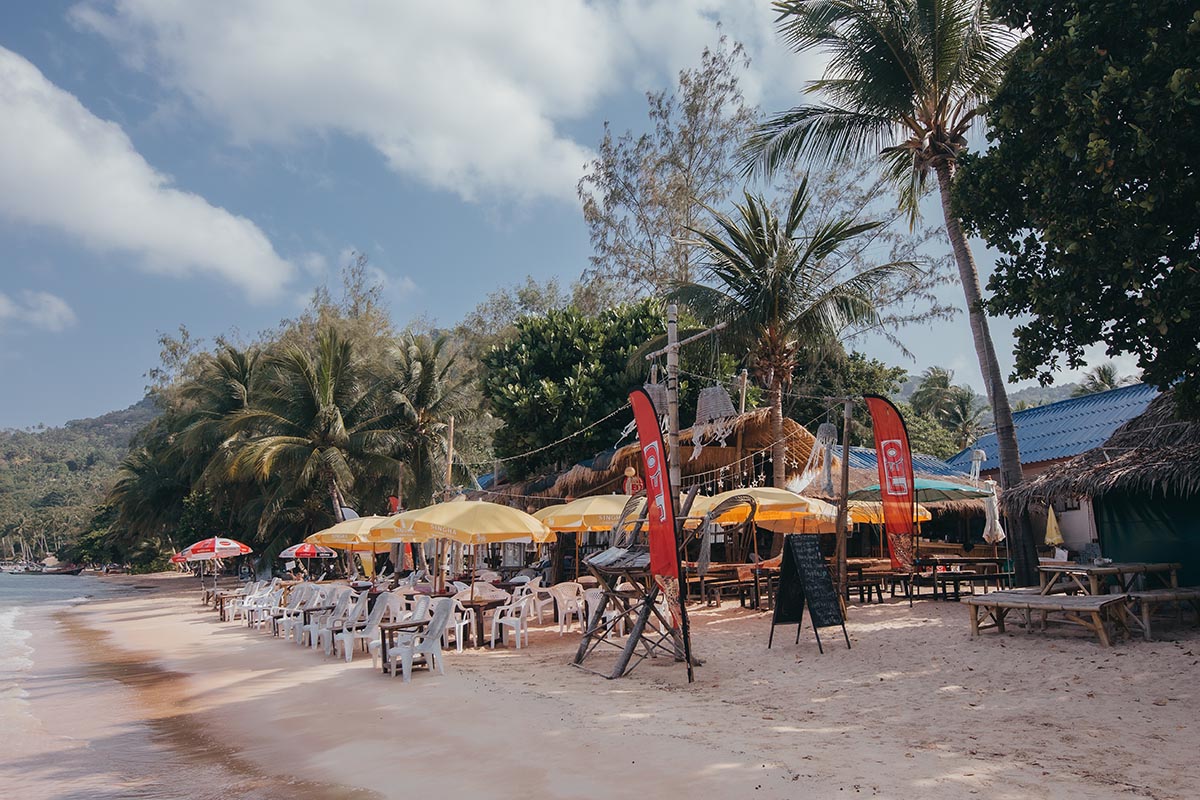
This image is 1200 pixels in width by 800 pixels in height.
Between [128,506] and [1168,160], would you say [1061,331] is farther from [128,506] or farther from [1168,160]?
[128,506]

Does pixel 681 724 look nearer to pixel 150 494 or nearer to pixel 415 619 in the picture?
pixel 415 619

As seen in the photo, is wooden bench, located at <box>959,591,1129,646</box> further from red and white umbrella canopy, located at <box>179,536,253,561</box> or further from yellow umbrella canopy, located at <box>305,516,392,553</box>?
red and white umbrella canopy, located at <box>179,536,253,561</box>

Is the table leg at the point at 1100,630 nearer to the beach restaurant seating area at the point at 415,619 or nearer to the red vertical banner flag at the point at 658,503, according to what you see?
the red vertical banner flag at the point at 658,503

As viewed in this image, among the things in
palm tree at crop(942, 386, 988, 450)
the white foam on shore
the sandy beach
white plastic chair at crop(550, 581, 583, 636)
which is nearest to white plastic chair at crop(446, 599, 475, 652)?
the sandy beach

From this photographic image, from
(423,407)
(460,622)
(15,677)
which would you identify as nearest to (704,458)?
(460,622)

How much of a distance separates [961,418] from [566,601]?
4184cm

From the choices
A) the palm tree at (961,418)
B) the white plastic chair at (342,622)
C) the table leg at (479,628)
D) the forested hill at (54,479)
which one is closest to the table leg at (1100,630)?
the table leg at (479,628)

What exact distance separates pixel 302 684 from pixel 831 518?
29.3 ft

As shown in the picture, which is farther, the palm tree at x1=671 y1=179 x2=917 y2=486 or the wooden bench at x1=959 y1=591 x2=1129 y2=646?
the palm tree at x1=671 y1=179 x2=917 y2=486

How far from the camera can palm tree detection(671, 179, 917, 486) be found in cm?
1642

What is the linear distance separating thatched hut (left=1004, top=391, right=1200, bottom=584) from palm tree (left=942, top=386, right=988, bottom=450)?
37.4 meters

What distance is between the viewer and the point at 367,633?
11.8 m

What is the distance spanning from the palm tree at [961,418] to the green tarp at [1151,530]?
37232mm

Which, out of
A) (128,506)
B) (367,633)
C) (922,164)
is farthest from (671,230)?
(128,506)
